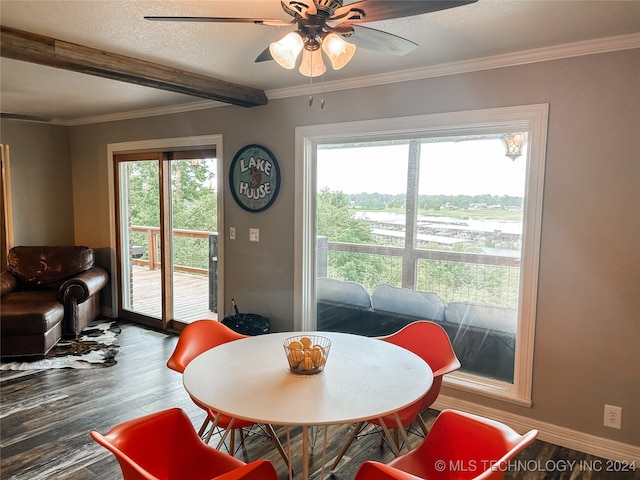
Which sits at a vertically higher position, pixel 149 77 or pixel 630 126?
pixel 149 77

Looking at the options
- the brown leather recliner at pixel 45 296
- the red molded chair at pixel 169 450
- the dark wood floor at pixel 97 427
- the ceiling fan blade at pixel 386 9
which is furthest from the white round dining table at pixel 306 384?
the brown leather recliner at pixel 45 296

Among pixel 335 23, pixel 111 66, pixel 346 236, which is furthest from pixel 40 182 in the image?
pixel 335 23

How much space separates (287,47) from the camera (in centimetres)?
163

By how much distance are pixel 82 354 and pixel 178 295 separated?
1.10 m

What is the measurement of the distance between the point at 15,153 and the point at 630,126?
586cm

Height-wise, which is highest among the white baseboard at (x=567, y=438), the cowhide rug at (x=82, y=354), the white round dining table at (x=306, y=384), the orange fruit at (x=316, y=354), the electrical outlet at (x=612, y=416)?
the orange fruit at (x=316, y=354)

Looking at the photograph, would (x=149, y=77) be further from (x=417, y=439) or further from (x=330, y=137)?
(x=417, y=439)

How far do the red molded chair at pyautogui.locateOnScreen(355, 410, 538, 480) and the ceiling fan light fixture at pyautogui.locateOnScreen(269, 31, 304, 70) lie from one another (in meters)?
1.48

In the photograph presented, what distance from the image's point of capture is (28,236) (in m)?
5.25

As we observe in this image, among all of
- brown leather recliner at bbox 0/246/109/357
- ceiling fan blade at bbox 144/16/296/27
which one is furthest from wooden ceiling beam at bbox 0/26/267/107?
brown leather recliner at bbox 0/246/109/357

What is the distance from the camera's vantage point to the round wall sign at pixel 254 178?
374 centimetres

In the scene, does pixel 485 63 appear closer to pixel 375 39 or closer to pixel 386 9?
pixel 375 39

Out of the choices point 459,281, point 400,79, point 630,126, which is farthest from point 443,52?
point 459,281

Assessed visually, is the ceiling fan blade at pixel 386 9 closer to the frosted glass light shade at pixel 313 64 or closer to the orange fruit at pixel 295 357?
the frosted glass light shade at pixel 313 64
